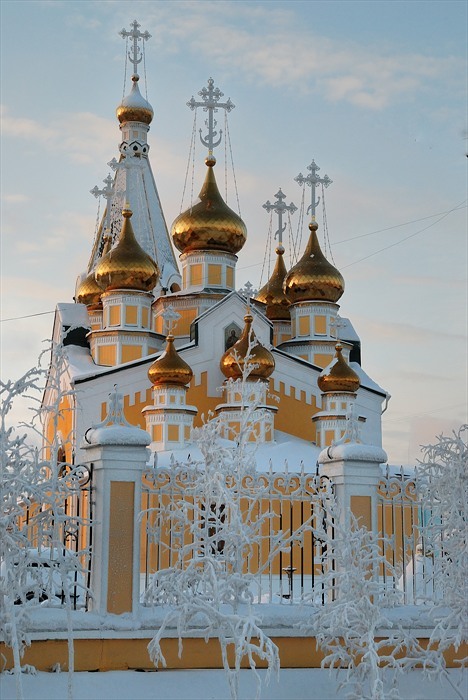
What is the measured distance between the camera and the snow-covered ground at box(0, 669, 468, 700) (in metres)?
6.41

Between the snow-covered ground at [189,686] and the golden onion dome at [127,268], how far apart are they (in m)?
15.8

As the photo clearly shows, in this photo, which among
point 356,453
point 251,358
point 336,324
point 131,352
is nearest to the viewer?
point 356,453

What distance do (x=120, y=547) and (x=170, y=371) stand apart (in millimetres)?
13251

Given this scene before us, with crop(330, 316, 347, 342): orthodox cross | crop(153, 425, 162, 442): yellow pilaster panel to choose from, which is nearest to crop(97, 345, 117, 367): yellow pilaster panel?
crop(153, 425, 162, 442): yellow pilaster panel

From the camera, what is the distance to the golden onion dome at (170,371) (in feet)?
65.9

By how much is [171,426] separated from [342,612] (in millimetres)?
13593

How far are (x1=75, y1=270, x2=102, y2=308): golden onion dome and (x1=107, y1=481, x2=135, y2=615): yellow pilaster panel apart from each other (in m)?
Result: 18.4

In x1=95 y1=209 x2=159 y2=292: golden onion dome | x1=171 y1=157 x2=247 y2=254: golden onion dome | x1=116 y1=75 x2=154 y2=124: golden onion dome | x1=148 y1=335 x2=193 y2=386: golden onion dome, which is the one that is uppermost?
x1=116 y1=75 x2=154 y2=124: golden onion dome

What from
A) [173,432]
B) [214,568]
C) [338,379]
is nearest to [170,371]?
[173,432]

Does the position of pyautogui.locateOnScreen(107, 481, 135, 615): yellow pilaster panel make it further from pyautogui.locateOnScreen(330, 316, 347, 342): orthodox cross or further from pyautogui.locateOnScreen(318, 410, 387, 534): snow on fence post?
pyautogui.locateOnScreen(330, 316, 347, 342): orthodox cross

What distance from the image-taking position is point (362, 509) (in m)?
7.54

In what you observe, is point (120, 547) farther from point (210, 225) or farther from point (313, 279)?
point (313, 279)

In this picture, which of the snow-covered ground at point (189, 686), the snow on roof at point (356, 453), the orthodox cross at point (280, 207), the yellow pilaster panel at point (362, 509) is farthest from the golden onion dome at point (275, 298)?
the snow-covered ground at point (189, 686)

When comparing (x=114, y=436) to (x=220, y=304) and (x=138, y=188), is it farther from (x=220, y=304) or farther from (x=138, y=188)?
(x=138, y=188)
